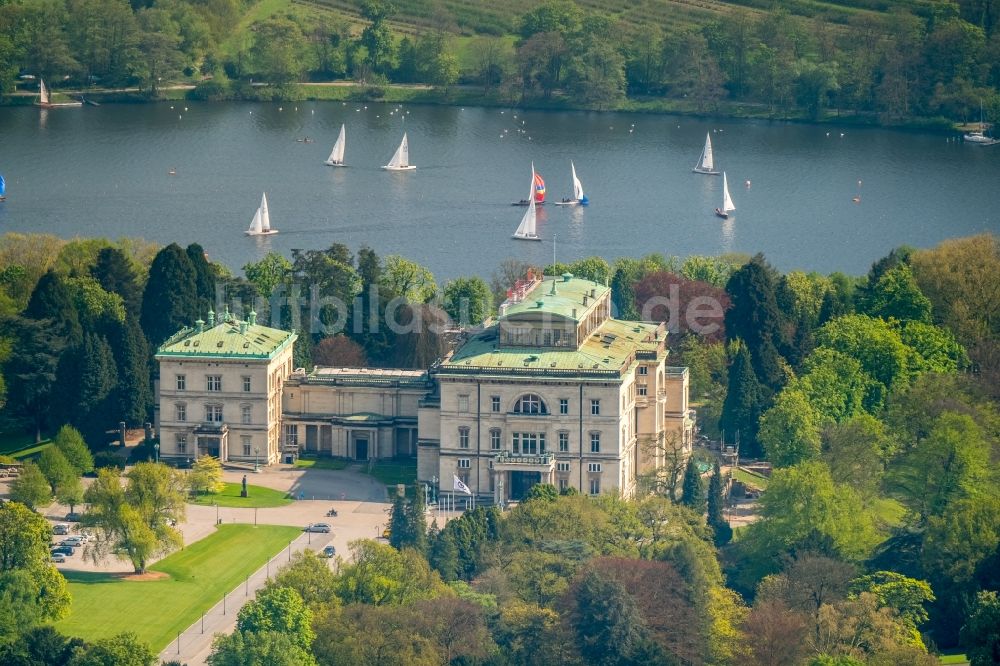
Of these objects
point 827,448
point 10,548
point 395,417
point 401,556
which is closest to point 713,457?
point 827,448

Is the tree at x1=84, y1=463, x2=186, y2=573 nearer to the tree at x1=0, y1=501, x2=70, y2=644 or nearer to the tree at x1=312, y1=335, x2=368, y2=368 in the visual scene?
the tree at x1=0, y1=501, x2=70, y2=644

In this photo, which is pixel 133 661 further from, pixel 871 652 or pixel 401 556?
pixel 871 652

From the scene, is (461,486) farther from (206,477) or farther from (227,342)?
(227,342)

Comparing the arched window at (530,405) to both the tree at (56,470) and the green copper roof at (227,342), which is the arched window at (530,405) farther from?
the tree at (56,470)

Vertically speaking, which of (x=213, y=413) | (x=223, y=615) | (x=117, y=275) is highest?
(x=117, y=275)

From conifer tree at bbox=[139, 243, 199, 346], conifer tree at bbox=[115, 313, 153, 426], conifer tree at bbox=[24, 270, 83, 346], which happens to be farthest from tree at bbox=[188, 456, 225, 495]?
conifer tree at bbox=[24, 270, 83, 346]

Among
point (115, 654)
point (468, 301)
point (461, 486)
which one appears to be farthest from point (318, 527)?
point (468, 301)
